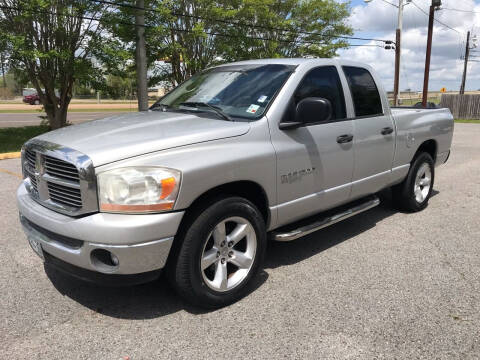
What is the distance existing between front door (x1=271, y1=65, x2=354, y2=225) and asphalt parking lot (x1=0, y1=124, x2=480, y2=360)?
61 centimetres

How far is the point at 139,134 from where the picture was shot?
3035mm

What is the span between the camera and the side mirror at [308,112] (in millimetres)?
3375

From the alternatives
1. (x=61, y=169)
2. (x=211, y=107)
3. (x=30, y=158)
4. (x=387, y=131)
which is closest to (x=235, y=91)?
(x=211, y=107)

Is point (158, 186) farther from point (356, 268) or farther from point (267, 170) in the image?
point (356, 268)

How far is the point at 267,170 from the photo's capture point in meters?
3.31

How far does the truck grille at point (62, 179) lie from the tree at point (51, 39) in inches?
372

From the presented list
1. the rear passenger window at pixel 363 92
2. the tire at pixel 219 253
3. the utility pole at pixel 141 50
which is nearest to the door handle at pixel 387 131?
the rear passenger window at pixel 363 92

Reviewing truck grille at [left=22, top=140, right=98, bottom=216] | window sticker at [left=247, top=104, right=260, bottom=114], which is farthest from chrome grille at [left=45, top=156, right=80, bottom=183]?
window sticker at [left=247, top=104, right=260, bottom=114]

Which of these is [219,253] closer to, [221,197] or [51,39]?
[221,197]

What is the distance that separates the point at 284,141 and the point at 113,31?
11.4 meters

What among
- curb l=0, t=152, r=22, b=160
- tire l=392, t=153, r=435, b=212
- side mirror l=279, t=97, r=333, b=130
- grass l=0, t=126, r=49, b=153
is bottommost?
grass l=0, t=126, r=49, b=153

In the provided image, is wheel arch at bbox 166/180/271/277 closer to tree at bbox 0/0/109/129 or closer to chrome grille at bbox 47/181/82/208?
chrome grille at bbox 47/181/82/208

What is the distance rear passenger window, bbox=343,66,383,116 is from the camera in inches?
171

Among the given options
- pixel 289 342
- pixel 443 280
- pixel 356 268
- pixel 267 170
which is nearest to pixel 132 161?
pixel 267 170
